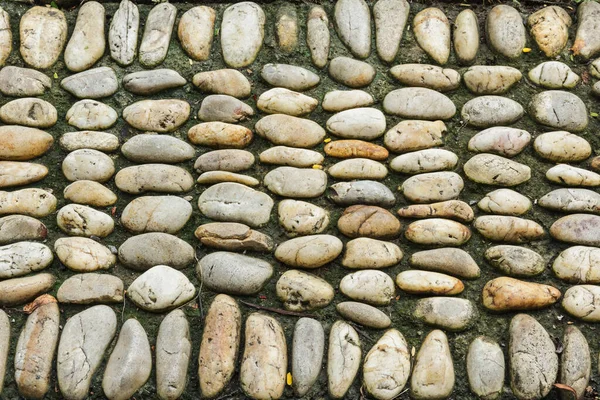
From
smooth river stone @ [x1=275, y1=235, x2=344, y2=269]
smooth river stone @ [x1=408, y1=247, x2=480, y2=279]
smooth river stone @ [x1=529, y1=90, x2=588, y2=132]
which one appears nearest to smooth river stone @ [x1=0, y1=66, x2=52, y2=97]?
smooth river stone @ [x1=275, y1=235, x2=344, y2=269]

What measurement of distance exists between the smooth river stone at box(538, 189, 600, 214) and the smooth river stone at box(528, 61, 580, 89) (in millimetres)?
504

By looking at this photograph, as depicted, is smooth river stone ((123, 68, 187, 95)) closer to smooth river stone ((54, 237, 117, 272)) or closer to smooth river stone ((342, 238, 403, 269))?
smooth river stone ((54, 237, 117, 272))

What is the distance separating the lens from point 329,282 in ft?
7.48

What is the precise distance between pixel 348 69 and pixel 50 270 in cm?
136

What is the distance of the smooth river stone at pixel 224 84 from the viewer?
2639 millimetres

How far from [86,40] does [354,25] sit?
43.6 inches

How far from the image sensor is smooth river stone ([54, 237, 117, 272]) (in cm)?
226

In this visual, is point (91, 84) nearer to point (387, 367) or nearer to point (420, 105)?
point (420, 105)

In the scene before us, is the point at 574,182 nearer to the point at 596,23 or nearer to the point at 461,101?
the point at 461,101

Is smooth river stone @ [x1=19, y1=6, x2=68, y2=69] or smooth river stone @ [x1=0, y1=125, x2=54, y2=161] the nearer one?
smooth river stone @ [x1=0, y1=125, x2=54, y2=161]

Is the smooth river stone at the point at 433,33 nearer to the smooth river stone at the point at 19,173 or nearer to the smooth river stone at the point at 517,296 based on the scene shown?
the smooth river stone at the point at 517,296

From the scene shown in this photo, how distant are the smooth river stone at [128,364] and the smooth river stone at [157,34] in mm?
1122

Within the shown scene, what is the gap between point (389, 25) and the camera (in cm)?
281

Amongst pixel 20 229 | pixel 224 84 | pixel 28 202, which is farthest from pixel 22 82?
pixel 224 84
